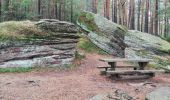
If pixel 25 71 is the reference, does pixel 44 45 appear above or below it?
above

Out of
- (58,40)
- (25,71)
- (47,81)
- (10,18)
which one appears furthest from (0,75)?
(10,18)

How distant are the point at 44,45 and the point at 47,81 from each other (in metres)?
3.11

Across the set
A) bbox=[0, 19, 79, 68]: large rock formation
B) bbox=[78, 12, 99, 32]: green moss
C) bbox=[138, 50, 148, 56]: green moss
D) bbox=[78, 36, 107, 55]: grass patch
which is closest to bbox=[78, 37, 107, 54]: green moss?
bbox=[78, 36, 107, 55]: grass patch

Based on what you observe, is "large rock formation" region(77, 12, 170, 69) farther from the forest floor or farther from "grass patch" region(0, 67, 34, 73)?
"grass patch" region(0, 67, 34, 73)

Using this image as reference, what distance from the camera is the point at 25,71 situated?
12.3m

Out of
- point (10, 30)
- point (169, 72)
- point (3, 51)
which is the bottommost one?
point (169, 72)

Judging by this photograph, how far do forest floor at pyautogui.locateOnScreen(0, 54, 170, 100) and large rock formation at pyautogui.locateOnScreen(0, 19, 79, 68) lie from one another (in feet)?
2.66

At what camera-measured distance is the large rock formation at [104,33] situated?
55.5 feet

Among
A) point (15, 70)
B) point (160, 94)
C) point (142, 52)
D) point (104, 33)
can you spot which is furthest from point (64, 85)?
point (104, 33)

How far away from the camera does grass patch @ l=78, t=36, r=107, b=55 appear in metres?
16.1

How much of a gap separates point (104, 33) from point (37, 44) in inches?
211

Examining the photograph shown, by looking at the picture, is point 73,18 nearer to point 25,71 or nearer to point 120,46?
point 120,46

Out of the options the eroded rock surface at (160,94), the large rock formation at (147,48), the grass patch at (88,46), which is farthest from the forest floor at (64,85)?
the large rock formation at (147,48)

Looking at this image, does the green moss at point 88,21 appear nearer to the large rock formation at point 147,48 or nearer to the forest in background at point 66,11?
the large rock formation at point 147,48
